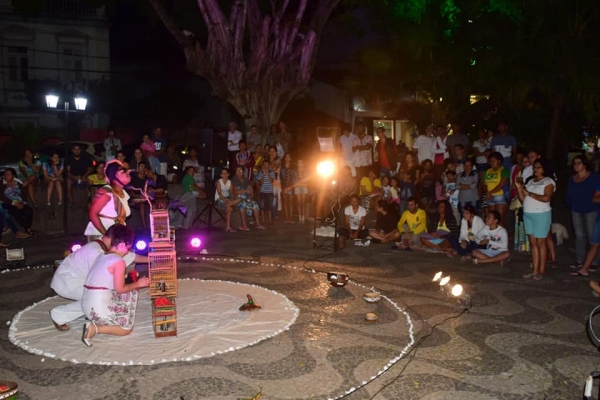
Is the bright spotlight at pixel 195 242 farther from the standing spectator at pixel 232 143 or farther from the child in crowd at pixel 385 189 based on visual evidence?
the standing spectator at pixel 232 143

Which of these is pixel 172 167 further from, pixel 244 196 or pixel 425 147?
pixel 425 147

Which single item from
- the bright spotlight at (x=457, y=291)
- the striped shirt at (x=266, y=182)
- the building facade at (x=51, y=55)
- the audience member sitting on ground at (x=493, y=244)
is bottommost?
the bright spotlight at (x=457, y=291)

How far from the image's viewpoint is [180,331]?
6777 mm

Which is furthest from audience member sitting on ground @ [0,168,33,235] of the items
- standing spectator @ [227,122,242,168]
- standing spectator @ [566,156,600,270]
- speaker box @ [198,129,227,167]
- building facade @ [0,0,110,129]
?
building facade @ [0,0,110,129]

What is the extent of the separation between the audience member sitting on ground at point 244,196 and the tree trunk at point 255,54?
4791 millimetres

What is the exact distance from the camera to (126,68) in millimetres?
35094

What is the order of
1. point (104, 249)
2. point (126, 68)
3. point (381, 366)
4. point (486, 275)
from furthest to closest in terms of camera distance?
point (126, 68), point (486, 275), point (104, 249), point (381, 366)

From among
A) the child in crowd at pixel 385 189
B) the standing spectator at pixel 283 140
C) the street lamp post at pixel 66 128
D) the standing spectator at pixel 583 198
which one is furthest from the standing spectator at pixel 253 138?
the standing spectator at pixel 583 198

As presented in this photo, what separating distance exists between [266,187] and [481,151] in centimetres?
569

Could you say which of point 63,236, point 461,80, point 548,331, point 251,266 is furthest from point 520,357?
point 461,80

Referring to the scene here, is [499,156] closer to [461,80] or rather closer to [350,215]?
[350,215]

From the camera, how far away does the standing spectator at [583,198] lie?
31.9 feet

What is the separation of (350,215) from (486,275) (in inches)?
154

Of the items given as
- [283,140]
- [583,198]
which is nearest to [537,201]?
[583,198]
